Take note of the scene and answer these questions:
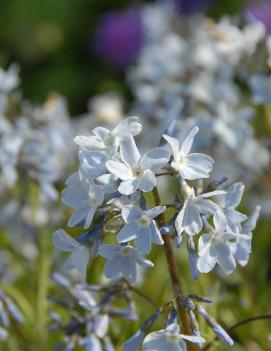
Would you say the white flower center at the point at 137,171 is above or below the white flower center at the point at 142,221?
above

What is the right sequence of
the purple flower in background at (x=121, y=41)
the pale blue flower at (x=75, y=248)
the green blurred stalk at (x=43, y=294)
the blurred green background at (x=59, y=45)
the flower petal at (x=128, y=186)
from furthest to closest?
1. the blurred green background at (x=59, y=45)
2. the purple flower in background at (x=121, y=41)
3. the green blurred stalk at (x=43, y=294)
4. the pale blue flower at (x=75, y=248)
5. the flower petal at (x=128, y=186)

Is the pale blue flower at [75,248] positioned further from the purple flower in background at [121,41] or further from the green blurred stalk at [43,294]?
the purple flower in background at [121,41]

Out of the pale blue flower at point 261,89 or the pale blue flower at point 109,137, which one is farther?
the pale blue flower at point 261,89

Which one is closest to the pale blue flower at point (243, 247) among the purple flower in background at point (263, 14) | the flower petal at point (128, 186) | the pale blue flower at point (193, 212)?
the pale blue flower at point (193, 212)

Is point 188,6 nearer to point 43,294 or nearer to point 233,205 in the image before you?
point 43,294

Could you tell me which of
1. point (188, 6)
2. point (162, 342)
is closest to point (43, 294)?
point (162, 342)

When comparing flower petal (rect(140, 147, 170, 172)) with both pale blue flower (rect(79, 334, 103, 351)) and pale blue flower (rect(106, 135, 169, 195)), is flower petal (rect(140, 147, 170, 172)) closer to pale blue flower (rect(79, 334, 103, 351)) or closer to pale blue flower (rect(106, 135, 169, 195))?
pale blue flower (rect(106, 135, 169, 195))

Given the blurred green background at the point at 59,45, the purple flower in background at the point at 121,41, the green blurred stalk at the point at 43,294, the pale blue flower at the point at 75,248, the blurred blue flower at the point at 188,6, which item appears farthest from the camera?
the blurred green background at the point at 59,45
